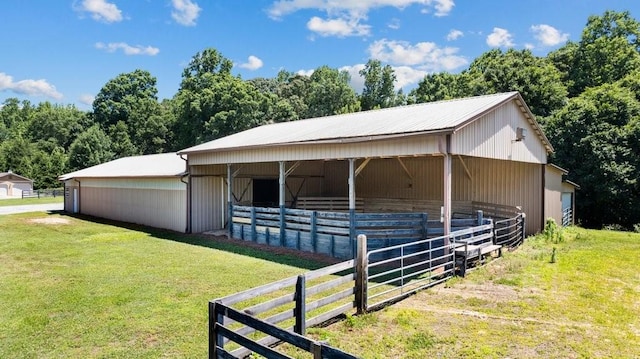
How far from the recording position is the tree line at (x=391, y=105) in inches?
830

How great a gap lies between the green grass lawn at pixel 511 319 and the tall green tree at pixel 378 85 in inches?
1469

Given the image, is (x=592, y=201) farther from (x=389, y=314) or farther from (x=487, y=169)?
(x=389, y=314)

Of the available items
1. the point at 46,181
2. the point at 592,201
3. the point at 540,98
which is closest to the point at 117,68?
the point at 46,181

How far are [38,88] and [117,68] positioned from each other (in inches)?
3576

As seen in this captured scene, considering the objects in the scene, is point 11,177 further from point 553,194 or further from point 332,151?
point 553,194

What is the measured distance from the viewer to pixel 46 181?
49.8m

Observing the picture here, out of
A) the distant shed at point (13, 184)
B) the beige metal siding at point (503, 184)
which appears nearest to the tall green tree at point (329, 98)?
the beige metal siding at point (503, 184)

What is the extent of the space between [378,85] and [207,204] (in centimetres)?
3361

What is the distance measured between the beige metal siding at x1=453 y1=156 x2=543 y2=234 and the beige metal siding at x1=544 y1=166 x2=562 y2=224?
18.4 inches

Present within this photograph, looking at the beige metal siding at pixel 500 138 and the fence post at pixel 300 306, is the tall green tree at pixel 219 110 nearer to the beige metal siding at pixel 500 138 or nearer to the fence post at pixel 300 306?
the beige metal siding at pixel 500 138

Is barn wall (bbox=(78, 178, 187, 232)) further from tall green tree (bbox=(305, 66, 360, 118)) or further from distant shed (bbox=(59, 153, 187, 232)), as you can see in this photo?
tall green tree (bbox=(305, 66, 360, 118))

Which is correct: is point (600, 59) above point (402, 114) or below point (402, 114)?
above

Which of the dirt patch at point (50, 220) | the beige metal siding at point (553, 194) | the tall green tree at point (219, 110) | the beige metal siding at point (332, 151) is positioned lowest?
the dirt patch at point (50, 220)

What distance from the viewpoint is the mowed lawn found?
5.02 meters
